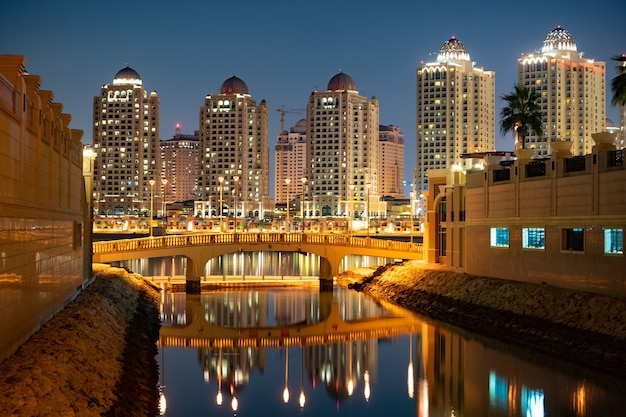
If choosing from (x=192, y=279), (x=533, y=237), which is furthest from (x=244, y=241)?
(x=533, y=237)

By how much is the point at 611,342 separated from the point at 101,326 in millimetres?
22057

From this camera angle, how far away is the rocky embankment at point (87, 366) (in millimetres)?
20469

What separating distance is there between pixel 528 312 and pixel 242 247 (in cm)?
3190

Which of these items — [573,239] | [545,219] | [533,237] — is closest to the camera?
[573,239]

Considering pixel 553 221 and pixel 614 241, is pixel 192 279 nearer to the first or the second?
pixel 553 221

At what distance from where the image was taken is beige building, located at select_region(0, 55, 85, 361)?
22.4 m

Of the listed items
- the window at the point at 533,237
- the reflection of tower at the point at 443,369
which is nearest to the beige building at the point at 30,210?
the reflection of tower at the point at 443,369

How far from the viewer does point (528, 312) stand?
142 feet

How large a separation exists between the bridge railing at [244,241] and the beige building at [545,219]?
829 cm

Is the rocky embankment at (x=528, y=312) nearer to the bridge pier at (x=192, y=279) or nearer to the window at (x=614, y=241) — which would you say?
the window at (x=614, y=241)

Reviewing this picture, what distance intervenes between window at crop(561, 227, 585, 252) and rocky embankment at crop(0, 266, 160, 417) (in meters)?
22.4

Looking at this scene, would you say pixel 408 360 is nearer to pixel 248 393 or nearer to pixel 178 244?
pixel 248 393

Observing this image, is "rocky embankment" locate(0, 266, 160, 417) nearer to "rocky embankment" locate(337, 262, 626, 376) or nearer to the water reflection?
the water reflection

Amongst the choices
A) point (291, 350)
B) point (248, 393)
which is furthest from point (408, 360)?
point (248, 393)
